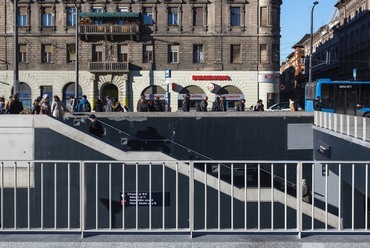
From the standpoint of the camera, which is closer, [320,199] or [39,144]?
[320,199]

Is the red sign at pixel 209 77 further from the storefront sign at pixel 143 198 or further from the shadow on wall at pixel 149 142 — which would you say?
the storefront sign at pixel 143 198

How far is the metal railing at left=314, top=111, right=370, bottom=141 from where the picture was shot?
16.4 metres

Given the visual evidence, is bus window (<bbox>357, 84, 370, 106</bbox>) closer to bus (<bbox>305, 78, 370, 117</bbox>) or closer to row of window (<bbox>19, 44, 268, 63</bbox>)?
bus (<bbox>305, 78, 370, 117</bbox>)

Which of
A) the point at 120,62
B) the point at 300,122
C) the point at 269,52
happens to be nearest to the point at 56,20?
the point at 120,62

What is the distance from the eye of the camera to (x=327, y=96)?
3284 centimetres

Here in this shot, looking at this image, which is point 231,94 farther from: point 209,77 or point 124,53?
point 124,53

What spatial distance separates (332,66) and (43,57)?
135 ft

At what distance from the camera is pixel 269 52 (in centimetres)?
4666

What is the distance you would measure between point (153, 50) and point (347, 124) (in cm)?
3007

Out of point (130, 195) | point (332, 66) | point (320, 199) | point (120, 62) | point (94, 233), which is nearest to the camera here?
point (94, 233)

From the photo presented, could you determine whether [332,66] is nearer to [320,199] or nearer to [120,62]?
[120,62]

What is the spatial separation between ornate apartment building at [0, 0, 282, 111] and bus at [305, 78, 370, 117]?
46.0 feet

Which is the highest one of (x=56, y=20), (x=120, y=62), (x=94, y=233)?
(x=56, y=20)

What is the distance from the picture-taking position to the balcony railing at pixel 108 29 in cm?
4612
